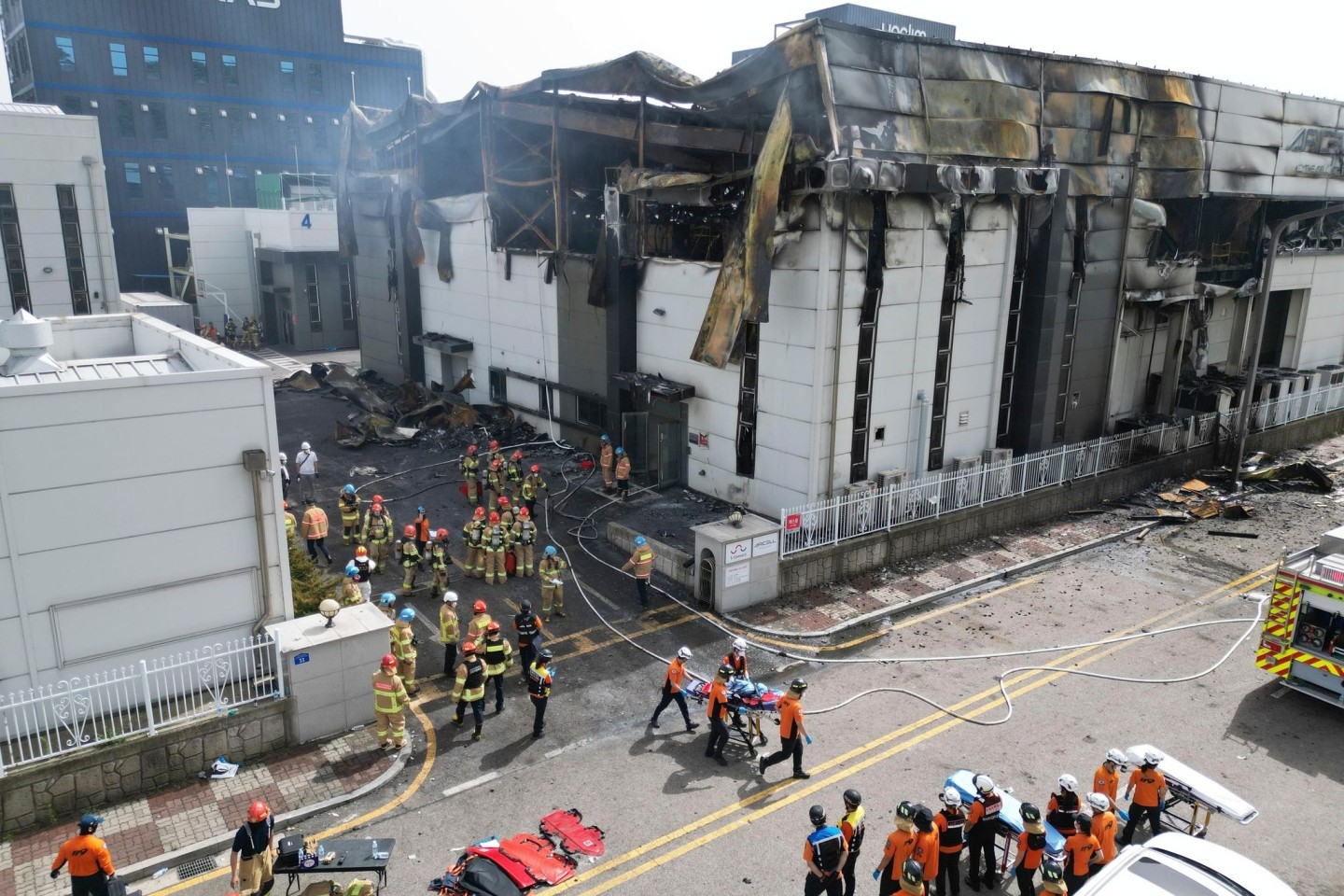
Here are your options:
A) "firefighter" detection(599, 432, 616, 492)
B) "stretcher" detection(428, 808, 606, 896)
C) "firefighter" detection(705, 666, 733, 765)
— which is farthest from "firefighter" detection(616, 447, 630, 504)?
"stretcher" detection(428, 808, 606, 896)

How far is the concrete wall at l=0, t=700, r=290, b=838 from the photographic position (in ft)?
35.1

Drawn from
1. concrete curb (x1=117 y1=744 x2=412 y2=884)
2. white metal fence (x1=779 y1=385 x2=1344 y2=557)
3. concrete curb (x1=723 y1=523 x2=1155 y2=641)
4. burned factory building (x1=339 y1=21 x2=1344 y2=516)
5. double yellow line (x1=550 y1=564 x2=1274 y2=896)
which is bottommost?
double yellow line (x1=550 y1=564 x2=1274 y2=896)

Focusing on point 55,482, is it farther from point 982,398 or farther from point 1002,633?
point 982,398

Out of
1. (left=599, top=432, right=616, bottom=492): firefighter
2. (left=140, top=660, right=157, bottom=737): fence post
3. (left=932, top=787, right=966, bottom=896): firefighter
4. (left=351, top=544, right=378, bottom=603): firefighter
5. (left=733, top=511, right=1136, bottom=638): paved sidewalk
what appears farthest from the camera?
(left=599, top=432, right=616, bottom=492): firefighter

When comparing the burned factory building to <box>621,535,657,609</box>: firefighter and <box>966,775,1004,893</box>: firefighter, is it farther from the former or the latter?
<box>966,775,1004,893</box>: firefighter

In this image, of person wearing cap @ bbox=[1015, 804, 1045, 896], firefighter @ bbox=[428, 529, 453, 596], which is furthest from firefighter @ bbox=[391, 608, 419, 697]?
person wearing cap @ bbox=[1015, 804, 1045, 896]

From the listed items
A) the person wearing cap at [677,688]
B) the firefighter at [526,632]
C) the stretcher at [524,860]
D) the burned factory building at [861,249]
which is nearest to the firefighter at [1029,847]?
the stretcher at [524,860]

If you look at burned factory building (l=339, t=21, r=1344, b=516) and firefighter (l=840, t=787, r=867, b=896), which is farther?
burned factory building (l=339, t=21, r=1344, b=516)

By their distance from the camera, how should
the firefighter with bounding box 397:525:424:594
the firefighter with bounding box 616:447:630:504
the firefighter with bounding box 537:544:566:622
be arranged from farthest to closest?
the firefighter with bounding box 616:447:630:504 < the firefighter with bounding box 397:525:424:594 < the firefighter with bounding box 537:544:566:622

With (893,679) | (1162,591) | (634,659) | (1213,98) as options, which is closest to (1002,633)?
(893,679)

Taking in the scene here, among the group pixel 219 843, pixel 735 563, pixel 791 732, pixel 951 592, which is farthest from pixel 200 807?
pixel 951 592

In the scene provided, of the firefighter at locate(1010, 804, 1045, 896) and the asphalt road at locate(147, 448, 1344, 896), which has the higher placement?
the firefighter at locate(1010, 804, 1045, 896)

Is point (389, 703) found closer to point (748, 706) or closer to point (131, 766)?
point (131, 766)

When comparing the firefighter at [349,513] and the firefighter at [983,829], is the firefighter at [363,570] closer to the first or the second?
the firefighter at [349,513]
